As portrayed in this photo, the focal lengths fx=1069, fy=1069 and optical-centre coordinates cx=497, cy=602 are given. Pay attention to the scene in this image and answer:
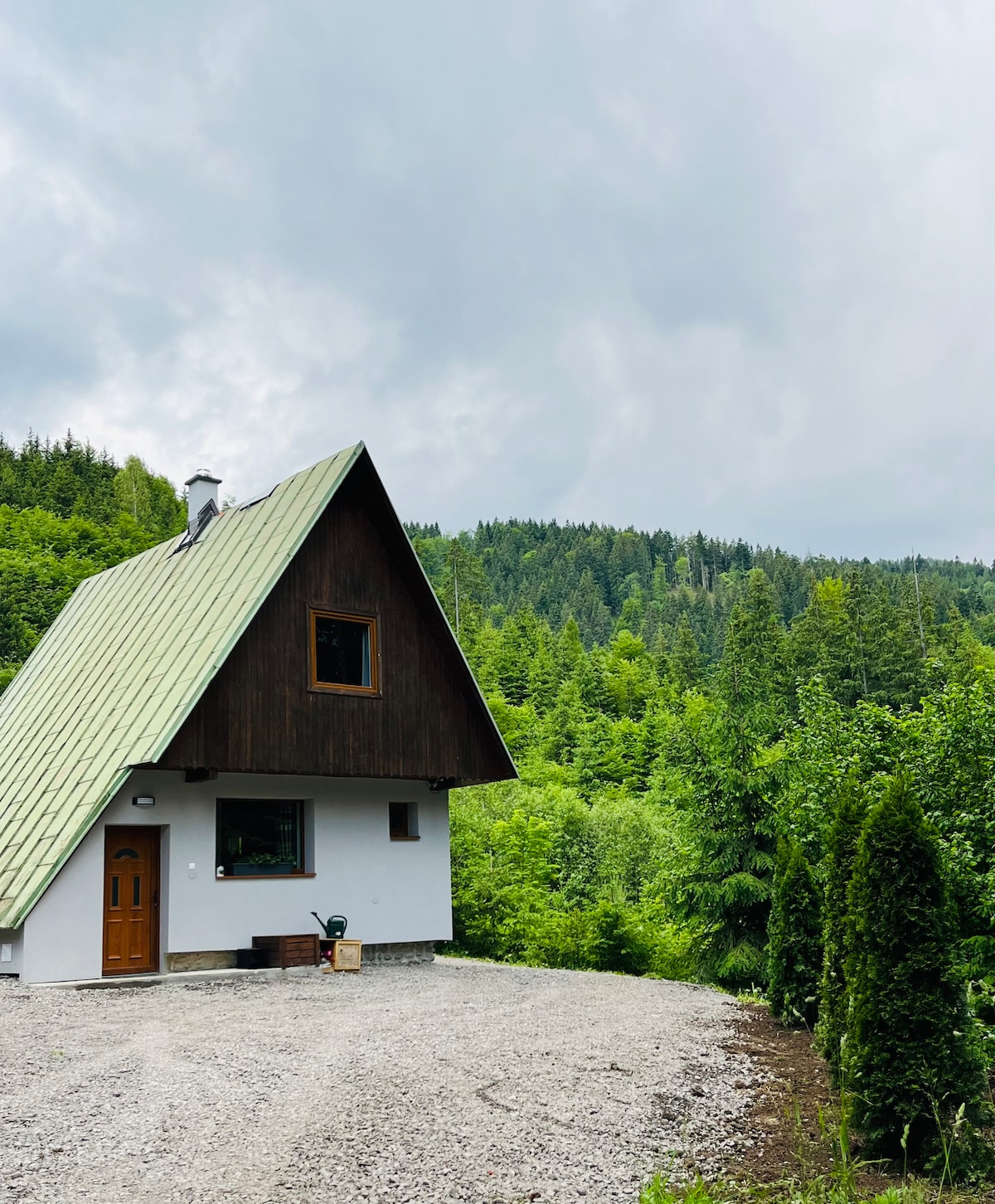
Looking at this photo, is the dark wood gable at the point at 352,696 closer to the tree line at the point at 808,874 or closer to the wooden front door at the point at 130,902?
the wooden front door at the point at 130,902

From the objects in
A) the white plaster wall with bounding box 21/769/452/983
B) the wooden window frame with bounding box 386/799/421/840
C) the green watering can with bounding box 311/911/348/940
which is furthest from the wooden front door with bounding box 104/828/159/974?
the wooden window frame with bounding box 386/799/421/840

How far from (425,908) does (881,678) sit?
47317mm

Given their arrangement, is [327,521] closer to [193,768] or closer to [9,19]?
[193,768]

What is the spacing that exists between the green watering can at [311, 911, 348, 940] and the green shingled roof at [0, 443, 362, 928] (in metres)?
3.79

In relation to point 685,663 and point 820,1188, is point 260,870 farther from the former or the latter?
point 685,663

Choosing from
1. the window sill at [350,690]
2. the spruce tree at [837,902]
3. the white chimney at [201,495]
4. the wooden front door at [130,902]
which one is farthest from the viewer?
the white chimney at [201,495]

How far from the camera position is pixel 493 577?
12000 cm

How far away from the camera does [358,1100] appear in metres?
6.68

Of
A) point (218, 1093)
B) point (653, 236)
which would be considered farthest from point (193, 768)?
point (653, 236)

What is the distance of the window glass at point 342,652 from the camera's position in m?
15.5

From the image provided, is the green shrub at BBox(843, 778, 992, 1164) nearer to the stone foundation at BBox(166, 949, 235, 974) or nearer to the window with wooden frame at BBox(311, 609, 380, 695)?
the stone foundation at BBox(166, 949, 235, 974)

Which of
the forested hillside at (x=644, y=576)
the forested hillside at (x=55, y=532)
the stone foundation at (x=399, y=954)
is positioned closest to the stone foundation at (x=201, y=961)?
the stone foundation at (x=399, y=954)

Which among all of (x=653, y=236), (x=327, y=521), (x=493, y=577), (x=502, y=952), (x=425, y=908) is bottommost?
(x=502, y=952)

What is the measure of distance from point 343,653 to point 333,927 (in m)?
3.94
